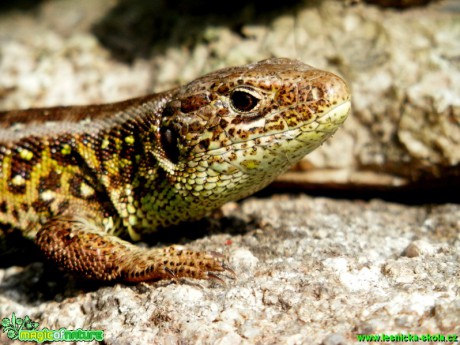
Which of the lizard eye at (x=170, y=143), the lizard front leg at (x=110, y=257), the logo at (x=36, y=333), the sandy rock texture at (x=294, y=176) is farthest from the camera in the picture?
the lizard eye at (x=170, y=143)

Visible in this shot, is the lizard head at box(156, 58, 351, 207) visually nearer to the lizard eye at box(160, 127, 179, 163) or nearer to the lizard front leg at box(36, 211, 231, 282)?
the lizard eye at box(160, 127, 179, 163)

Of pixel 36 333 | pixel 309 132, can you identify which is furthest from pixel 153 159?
pixel 36 333

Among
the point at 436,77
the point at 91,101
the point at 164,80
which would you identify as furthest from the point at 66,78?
the point at 436,77

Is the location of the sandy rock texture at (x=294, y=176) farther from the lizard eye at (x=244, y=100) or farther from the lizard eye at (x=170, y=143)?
the lizard eye at (x=244, y=100)

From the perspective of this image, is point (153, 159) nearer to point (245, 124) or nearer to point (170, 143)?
point (170, 143)

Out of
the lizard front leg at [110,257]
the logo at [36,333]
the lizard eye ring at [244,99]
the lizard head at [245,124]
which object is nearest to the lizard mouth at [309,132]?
the lizard head at [245,124]

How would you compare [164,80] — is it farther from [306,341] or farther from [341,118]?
[306,341]
